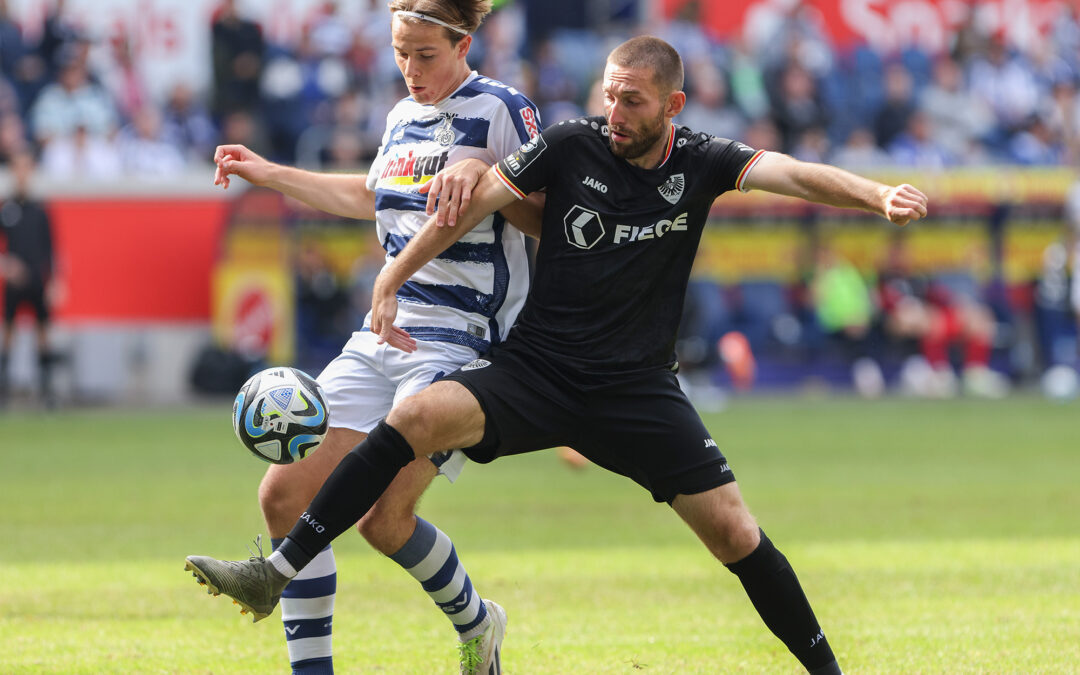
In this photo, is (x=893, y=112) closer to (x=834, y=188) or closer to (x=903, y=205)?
(x=834, y=188)

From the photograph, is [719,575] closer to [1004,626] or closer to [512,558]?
[512,558]

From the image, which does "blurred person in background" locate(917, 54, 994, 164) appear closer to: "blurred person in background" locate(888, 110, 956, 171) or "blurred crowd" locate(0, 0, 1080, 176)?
"blurred crowd" locate(0, 0, 1080, 176)

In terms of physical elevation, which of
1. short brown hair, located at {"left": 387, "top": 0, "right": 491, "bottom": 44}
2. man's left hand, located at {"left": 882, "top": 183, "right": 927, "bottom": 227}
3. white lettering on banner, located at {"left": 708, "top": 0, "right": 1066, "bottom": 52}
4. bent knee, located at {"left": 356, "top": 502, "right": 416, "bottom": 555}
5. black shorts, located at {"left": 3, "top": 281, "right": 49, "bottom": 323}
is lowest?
black shorts, located at {"left": 3, "top": 281, "right": 49, "bottom": 323}

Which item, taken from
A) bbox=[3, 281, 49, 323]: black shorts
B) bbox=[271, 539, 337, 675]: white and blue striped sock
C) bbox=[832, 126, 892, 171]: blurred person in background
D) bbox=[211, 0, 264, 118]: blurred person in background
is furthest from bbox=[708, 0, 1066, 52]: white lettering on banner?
bbox=[271, 539, 337, 675]: white and blue striped sock

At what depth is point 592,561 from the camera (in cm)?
911

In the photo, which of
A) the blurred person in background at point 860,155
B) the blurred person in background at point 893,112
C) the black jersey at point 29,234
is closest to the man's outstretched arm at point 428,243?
the black jersey at point 29,234

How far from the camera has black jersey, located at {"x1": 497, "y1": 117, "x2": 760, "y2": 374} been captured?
5.37 meters

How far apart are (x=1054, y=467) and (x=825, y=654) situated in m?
9.63

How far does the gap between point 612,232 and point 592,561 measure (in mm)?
4144

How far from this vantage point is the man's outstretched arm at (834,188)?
4.87 meters

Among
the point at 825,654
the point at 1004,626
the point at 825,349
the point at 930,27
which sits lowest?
the point at 825,349

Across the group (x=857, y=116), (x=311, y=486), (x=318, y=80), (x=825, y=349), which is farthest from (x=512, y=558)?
(x=857, y=116)

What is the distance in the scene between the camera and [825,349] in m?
24.9

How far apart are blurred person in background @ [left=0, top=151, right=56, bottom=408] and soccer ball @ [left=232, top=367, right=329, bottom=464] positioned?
1502 cm
